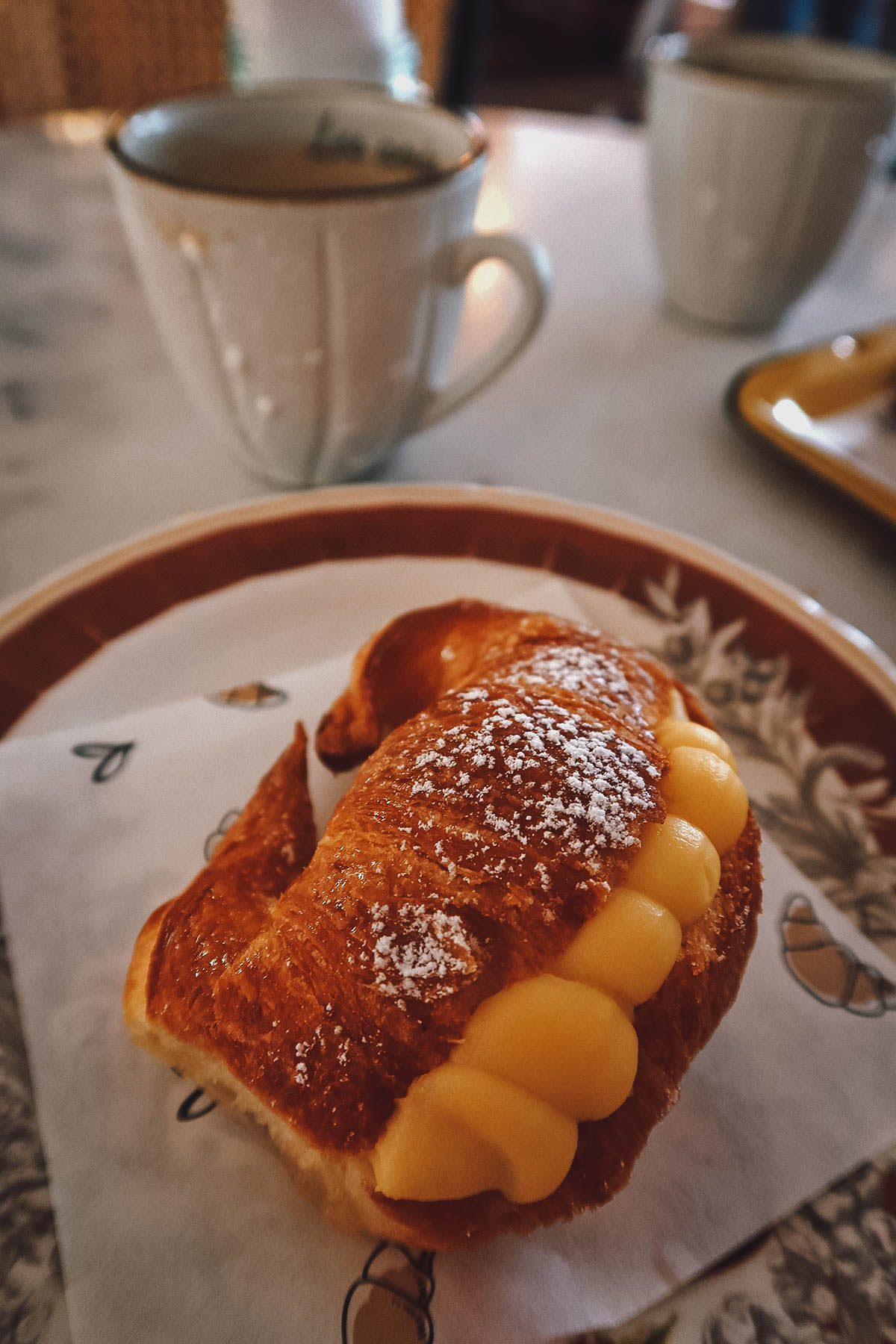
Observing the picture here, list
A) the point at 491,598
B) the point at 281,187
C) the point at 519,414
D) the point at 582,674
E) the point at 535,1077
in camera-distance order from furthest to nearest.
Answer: the point at 519,414
the point at 281,187
the point at 491,598
the point at 582,674
the point at 535,1077

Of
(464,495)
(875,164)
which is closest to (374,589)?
(464,495)

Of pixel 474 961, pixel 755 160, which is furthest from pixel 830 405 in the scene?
pixel 474 961

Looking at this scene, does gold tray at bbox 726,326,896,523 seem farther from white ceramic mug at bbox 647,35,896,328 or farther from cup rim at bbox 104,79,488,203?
cup rim at bbox 104,79,488,203

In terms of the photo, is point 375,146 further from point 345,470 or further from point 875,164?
point 875,164

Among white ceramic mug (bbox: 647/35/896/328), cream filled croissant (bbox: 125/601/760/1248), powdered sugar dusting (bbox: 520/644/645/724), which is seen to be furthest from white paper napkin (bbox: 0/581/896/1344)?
white ceramic mug (bbox: 647/35/896/328)

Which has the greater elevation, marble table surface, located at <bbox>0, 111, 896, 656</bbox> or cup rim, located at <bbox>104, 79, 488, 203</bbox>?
cup rim, located at <bbox>104, 79, 488, 203</bbox>

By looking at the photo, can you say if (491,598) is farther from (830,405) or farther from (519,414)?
(830,405)
